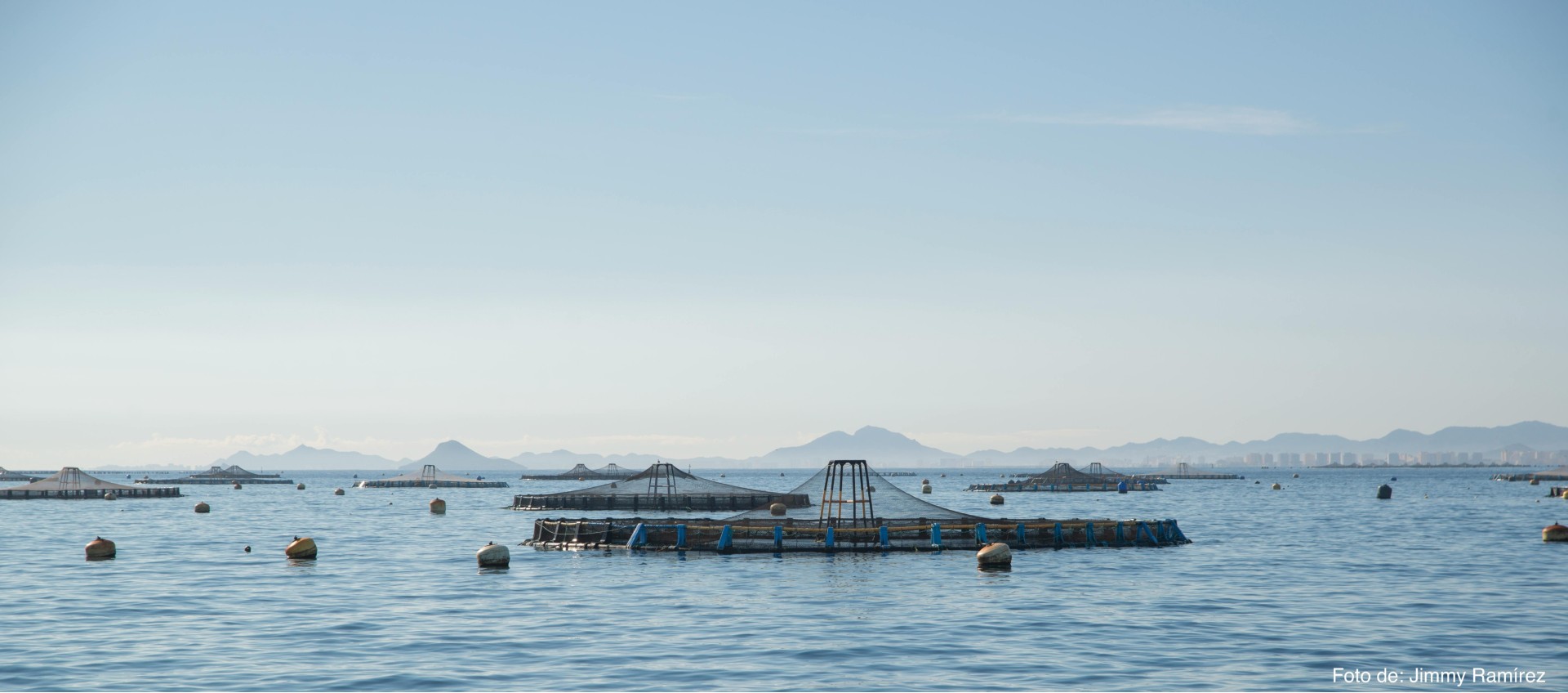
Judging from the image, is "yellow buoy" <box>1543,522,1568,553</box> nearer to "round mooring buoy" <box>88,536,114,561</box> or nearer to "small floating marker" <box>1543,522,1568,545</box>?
"small floating marker" <box>1543,522,1568,545</box>

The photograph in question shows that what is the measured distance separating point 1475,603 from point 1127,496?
144387mm

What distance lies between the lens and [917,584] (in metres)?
51.5

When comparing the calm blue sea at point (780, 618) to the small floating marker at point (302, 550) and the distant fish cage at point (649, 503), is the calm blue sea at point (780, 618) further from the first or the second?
the distant fish cage at point (649, 503)

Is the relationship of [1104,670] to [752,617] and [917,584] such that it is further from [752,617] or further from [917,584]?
[917,584]

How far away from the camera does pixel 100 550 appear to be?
224 feet

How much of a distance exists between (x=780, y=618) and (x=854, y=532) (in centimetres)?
2459

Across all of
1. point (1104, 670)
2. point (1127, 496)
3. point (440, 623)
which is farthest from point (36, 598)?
point (1127, 496)

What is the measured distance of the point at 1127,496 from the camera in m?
188

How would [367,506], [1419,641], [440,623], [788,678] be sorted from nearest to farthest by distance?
[788,678] → [1419,641] → [440,623] → [367,506]

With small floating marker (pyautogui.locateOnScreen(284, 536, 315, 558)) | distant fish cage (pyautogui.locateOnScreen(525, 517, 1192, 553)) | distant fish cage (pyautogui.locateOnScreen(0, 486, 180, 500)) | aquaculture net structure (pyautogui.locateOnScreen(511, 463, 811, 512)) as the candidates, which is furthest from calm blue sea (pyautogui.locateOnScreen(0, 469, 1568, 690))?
distant fish cage (pyautogui.locateOnScreen(0, 486, 180, 500))

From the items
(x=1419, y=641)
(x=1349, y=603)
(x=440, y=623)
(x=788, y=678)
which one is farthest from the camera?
(x=1349, y=603)

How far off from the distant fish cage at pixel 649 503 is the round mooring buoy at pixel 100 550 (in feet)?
199

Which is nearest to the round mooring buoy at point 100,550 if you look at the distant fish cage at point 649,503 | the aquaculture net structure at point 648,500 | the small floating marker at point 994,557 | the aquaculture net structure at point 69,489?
the small floating marker at point 994,557

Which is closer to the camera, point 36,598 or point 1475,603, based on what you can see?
point 1475,603
